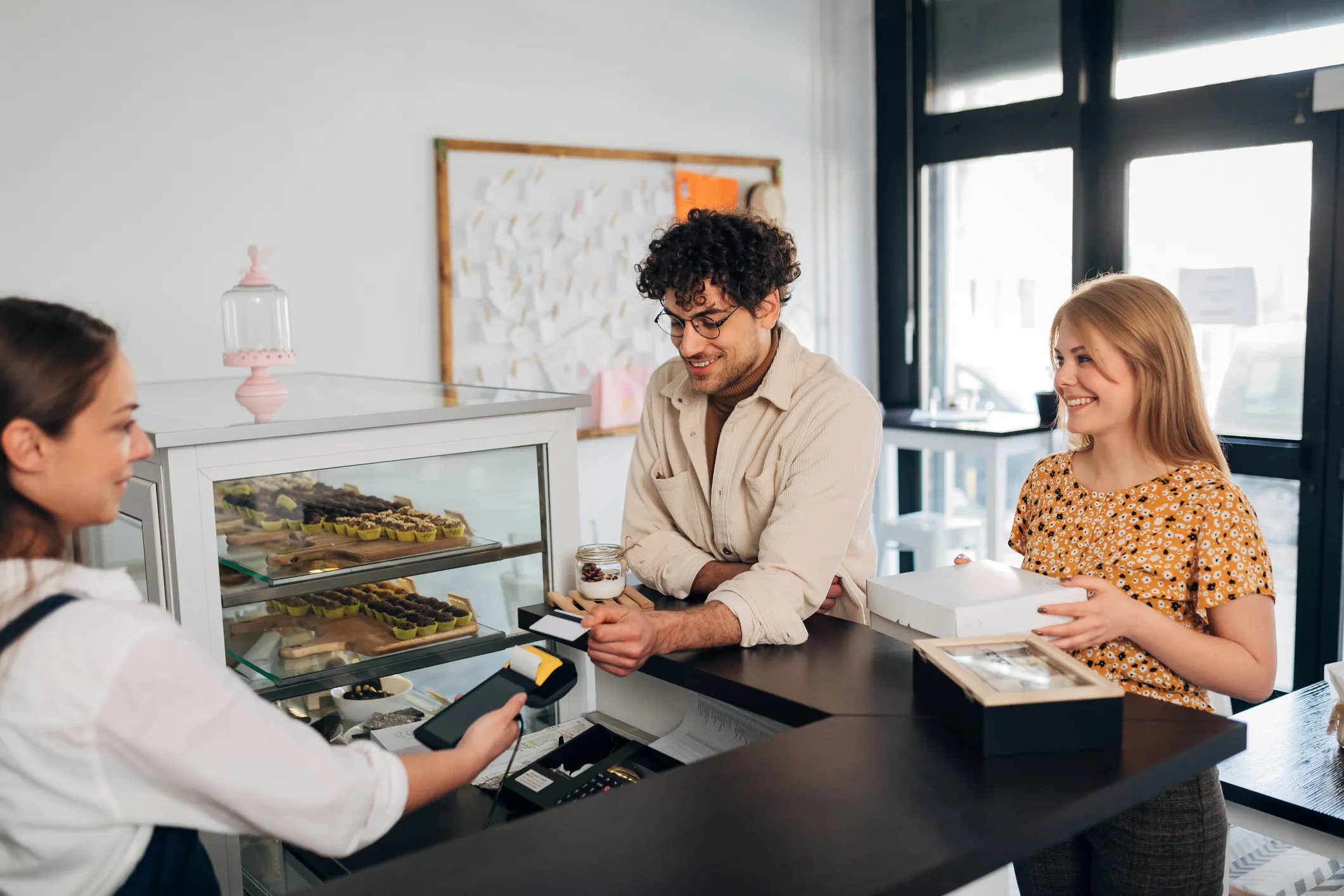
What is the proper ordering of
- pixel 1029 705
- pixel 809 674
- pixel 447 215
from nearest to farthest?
pixel 1029 705, pixel 809 674, pixel 447 215

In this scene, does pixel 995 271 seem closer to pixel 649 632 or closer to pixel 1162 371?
pixel 1162 371

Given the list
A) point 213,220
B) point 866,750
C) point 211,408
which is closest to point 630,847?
point 866,750

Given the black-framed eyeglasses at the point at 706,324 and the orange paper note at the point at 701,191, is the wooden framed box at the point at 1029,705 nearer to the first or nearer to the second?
the black-framed eyeglasses at the point at 706,324

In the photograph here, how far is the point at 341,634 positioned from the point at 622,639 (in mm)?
586

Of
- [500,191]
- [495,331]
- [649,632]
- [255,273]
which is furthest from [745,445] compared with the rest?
[500,191]

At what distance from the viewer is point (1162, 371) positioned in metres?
1.72

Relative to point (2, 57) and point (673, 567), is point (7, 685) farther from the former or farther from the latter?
point (2, 57)

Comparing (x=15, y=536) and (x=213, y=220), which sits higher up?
(x=213, y=220)

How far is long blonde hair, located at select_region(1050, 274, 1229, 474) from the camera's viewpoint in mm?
1713

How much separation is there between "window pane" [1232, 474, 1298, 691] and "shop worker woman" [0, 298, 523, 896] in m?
3.30

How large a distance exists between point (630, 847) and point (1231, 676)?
39.4 inches

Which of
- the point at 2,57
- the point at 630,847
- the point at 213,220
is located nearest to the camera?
the point at 630,847

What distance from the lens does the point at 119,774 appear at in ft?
3.04

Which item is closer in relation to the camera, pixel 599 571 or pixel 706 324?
pixel 599 571
